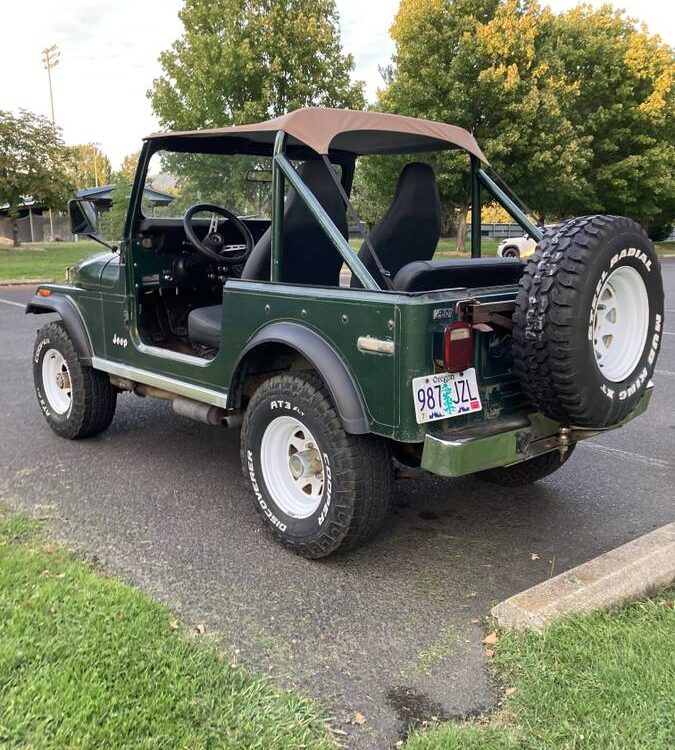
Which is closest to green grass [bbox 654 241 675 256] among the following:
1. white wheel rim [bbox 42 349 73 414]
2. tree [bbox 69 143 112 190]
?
white wheel rim [bbox 42 349 73 414]

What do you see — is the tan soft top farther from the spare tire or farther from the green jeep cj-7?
the spare tire

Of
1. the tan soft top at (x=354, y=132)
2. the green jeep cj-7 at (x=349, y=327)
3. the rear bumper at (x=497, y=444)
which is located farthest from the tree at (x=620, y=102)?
the rear bumper at (x=497, y=444)

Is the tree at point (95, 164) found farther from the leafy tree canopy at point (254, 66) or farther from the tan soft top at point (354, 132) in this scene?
the tan soft top at point (354, 132)

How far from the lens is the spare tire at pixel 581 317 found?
9.08 ft

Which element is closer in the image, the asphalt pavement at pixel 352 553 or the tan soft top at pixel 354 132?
the asphalt pavement at pixel 352 553

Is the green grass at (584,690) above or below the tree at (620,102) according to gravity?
below

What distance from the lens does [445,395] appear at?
2912 mm

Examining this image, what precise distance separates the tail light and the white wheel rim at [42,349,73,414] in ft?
10.7

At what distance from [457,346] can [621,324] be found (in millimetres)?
908

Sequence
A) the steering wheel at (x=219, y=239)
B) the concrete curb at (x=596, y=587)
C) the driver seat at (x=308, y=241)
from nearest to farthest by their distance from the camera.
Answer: the concrete curb at (x=596, y=587) → the driver seat at (x=308, y=241) → the steering wheel at (x=219, y=239)

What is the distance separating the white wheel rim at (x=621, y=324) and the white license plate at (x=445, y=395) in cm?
58

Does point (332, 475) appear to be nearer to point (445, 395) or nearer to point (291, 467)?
point (291, 467)

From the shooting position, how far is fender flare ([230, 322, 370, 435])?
2961 millimetres

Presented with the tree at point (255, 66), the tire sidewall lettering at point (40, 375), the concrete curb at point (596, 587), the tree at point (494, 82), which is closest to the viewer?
the concrete curb at point (596, 587)
